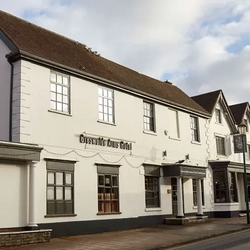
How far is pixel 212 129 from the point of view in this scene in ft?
92.1

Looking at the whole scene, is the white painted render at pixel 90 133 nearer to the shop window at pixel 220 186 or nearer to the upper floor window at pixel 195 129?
the upper floor window at pixel 195 129

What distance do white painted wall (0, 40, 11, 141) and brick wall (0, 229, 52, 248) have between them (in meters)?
3.69

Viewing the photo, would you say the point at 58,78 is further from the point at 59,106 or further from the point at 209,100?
the point at 209,100

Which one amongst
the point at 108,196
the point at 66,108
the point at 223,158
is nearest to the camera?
the point at 66,108

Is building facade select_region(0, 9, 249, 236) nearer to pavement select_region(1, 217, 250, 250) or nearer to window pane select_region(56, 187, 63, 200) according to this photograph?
window pane select_region(56, 187, 63, 200)

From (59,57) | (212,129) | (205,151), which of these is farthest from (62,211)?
(212,129)

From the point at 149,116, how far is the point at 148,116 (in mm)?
85

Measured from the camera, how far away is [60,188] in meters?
16.4

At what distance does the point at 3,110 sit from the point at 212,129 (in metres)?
16.3

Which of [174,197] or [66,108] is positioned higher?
[66,108]

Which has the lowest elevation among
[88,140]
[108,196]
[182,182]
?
[108,196]

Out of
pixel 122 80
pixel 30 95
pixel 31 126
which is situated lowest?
pixel 31 126

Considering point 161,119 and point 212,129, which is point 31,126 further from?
point 212,129

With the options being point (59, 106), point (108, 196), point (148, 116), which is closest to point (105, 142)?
point (108, 196)
